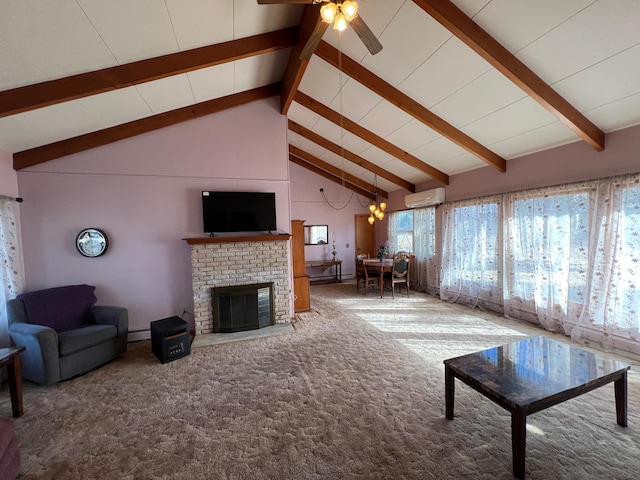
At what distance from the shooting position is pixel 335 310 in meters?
4.80

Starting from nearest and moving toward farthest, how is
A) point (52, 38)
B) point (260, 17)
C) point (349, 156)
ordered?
point (52, 38) < point (260, 17) < point (349, 156)

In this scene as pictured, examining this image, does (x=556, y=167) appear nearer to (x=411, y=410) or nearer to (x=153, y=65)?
(x=411, y=410)

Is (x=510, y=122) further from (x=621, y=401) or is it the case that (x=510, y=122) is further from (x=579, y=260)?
(x=621, y=401)

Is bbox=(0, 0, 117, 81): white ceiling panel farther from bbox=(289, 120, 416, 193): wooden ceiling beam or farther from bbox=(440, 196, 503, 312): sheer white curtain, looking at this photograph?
bbox=(440, 196, 503, 312): sheer white curtain

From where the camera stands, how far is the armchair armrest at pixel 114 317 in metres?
3.09

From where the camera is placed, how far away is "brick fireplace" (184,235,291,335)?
377 cm

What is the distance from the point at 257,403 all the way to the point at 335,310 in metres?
2.69

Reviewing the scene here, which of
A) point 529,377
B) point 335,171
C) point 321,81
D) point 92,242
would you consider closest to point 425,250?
point 335,171

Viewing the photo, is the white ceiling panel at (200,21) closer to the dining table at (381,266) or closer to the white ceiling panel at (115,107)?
the white ceiling panel at (115,107)

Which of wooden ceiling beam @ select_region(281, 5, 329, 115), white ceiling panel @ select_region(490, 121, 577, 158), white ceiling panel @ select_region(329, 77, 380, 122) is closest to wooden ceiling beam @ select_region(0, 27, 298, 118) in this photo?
wooden ceiling beam @ select_region(281, 5, 329, 115)

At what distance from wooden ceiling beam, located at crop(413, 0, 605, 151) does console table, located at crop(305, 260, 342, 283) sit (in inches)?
211

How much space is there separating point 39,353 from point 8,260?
1.21 meters

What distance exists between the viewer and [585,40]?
214 cm

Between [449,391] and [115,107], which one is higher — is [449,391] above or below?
below
